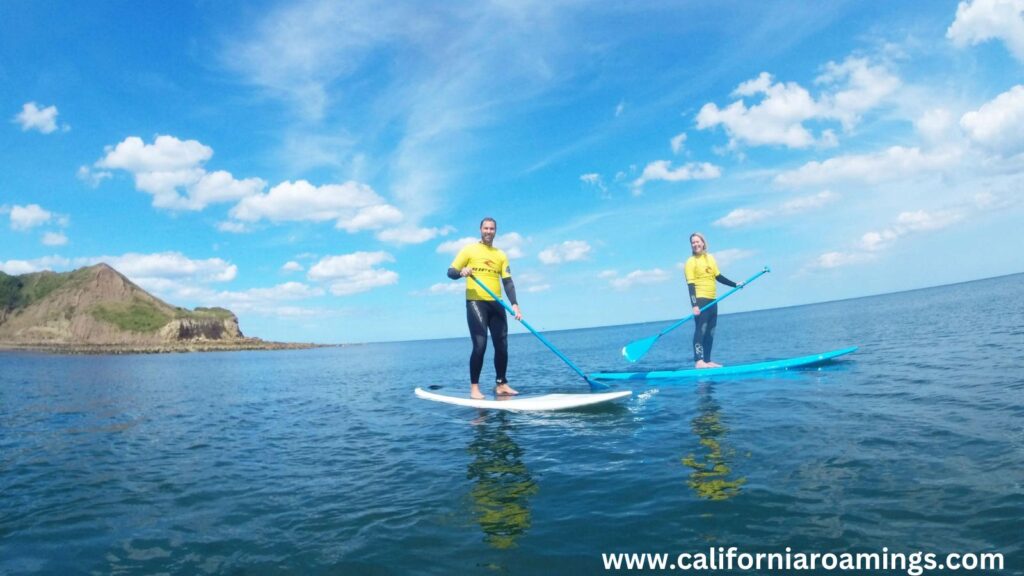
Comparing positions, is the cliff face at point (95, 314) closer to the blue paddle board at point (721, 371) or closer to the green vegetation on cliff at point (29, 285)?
the green vegetation on cliff at point (29, 285)

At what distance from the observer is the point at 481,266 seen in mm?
11664

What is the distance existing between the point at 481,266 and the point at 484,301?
873 millimetres

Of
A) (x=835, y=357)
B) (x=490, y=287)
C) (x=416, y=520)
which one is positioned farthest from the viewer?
(x=835, y=357)

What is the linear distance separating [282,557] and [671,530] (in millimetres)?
3597

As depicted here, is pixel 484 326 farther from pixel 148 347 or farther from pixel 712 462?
pixel 148 347

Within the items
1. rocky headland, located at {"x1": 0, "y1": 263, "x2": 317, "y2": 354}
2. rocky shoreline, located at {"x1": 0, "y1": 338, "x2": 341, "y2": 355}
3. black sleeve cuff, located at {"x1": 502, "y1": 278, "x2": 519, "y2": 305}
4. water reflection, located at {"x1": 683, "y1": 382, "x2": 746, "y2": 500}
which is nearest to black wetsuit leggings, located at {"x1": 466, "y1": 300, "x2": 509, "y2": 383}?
black sleeve cuff, located at {"x1": 502, "y1": 278, "x2": 519, "y2": 305}

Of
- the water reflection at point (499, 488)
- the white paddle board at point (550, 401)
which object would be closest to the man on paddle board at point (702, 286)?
the white paddle board at point (550, 401)

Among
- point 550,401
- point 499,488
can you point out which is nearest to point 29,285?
point 550,401

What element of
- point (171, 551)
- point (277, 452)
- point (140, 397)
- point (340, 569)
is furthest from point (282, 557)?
point (140, 397)

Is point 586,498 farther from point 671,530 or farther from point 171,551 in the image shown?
point 171,551

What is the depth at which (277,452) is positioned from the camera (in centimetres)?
884

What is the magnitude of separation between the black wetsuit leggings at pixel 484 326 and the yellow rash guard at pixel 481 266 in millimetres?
251

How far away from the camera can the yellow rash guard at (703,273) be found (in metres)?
15.9

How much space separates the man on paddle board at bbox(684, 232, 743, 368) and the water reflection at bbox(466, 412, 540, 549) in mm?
9534
